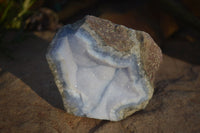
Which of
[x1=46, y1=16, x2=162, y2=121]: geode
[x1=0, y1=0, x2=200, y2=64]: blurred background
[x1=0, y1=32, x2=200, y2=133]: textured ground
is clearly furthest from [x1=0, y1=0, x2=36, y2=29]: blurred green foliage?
[x1=46, y1=16, x2=162, y2=121]: geode

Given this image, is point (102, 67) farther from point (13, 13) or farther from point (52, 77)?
point (13, 13)

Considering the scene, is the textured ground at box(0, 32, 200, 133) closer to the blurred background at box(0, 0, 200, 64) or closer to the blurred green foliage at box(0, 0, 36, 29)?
the blurred background at box(0, 0, 200, 64)

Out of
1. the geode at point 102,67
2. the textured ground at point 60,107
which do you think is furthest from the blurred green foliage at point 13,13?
the geode at point 102,67

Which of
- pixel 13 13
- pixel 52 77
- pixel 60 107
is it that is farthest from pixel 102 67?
pixel 13 13

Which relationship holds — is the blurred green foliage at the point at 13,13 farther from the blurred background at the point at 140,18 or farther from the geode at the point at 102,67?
the geode at the point at 102,67

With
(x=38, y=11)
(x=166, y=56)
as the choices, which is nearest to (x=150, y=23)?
(x=166, y=56)

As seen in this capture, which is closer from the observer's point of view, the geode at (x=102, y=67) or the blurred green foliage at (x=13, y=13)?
the geode at (x=102, y=67)
